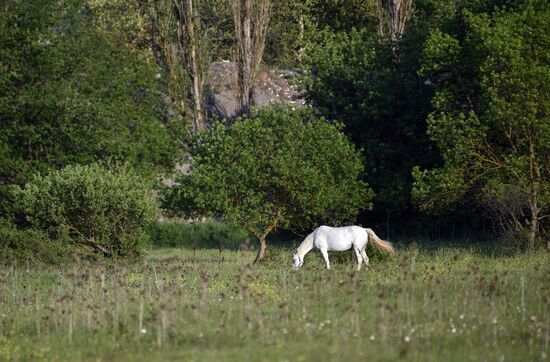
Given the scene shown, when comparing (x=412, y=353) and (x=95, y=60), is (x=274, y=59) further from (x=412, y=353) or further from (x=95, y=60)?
(x=412, y=353)

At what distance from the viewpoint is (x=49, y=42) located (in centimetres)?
4716

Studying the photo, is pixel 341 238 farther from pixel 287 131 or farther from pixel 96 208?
pixel 96 208

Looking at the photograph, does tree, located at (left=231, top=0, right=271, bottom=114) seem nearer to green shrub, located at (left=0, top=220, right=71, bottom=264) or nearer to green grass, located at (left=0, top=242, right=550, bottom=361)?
green shrub, located at (left=0, top=220, right=71, bottom=264)

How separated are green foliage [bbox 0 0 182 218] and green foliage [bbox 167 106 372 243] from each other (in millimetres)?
9611

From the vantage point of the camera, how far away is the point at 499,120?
34.9 meters

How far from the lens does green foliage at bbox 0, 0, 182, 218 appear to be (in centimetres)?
4425

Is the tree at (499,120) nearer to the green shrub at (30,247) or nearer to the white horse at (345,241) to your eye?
the white horse at (345,241)

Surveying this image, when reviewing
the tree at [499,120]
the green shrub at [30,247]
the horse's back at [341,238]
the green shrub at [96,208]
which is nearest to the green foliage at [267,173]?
the green shrub at [96,208]

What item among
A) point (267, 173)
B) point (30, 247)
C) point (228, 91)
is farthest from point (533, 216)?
point (228, 91)

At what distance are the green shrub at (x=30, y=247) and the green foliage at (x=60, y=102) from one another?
25.6ft

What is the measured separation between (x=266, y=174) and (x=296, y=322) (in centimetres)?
1835

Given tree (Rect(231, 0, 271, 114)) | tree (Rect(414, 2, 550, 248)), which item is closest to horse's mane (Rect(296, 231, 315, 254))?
tree (Rect(414, 2, 550, 248))

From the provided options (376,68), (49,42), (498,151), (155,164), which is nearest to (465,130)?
(498,151)

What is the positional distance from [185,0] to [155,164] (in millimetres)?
10944
